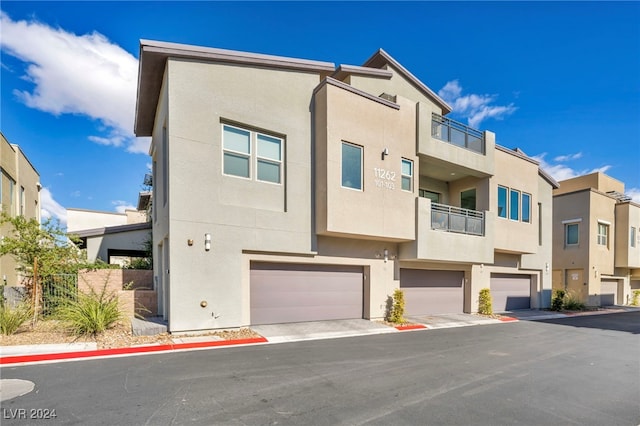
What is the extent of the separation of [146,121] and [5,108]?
5.54m

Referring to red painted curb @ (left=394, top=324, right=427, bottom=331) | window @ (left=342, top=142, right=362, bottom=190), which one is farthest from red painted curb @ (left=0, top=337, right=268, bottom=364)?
window @ (left=342, top=142, right=362, bottom=190)

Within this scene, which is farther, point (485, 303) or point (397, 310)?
point (485, 303)

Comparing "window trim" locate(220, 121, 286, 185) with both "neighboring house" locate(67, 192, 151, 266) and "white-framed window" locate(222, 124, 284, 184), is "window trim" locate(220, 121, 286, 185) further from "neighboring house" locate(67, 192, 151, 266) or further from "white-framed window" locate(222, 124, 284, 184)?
"neighboring house" locate(67, 192, 151, 266)

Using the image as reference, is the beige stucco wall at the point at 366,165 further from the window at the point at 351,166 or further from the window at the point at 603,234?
the window at the point at 603,234

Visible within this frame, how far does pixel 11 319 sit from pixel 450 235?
13.9 m

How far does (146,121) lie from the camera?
45.4 feet

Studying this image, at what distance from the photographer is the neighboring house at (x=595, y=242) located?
2248cm

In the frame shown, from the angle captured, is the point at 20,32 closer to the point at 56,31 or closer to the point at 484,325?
the point at 56,31

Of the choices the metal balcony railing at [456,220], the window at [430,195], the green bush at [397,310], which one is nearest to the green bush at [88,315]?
the green bush at [397,310]

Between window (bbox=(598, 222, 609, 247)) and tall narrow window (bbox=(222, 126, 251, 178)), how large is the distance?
25.1 m

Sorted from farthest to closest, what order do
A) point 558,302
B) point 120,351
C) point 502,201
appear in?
point 558,302 → point 502,201 → point 120,351

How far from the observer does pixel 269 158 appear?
10.9 m

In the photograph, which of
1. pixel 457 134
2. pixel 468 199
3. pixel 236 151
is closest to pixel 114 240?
pixel 236 151

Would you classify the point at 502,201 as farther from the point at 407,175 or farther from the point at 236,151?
the point at 236,151
